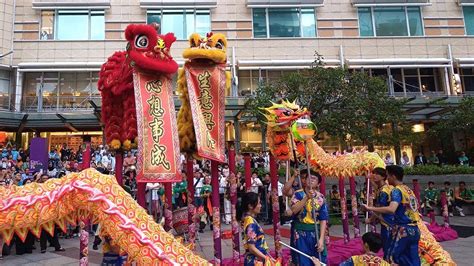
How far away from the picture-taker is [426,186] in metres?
14.8

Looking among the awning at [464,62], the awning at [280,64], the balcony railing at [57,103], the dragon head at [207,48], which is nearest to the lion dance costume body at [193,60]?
the dragon head at [207,48]

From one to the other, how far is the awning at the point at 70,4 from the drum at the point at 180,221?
18.8m

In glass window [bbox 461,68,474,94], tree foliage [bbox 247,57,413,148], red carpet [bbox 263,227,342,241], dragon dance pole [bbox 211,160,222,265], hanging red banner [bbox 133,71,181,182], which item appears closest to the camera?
hanging red banner [bbox 133,71,181,182]

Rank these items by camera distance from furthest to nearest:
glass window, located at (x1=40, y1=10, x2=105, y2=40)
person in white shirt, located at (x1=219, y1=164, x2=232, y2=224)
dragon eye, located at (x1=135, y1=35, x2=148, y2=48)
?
glass window, located at (x1=40, y1=10, x2=105, y2=40)
person in white shirt, located at (x1=219, y1=164, x2=232, y2=224)
dragon eye, located at (x1=135, y1=35, x2=148, y2=48)

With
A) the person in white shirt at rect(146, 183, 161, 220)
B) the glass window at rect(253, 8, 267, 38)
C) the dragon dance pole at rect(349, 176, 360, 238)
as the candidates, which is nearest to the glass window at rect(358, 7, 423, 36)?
the glass window at rect(253, 8, 267, 38)

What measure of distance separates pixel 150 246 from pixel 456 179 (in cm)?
1529

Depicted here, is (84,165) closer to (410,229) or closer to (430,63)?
(410,229)

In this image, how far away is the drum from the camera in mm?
6508

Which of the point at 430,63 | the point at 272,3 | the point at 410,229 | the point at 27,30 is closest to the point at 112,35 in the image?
the point at 27,30

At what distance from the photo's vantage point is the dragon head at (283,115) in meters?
6.15

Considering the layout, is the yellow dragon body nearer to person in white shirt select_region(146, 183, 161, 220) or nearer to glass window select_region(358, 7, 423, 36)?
person in white shirt select_region(146, 183, 161, 220)

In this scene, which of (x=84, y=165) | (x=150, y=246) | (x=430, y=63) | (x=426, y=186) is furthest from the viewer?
(x=430, y=63)

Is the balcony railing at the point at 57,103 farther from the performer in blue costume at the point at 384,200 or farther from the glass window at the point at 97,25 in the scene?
the performer in blue costume at the point at 384,200

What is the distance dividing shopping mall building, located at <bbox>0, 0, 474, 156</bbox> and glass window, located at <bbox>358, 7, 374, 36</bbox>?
0.06m
